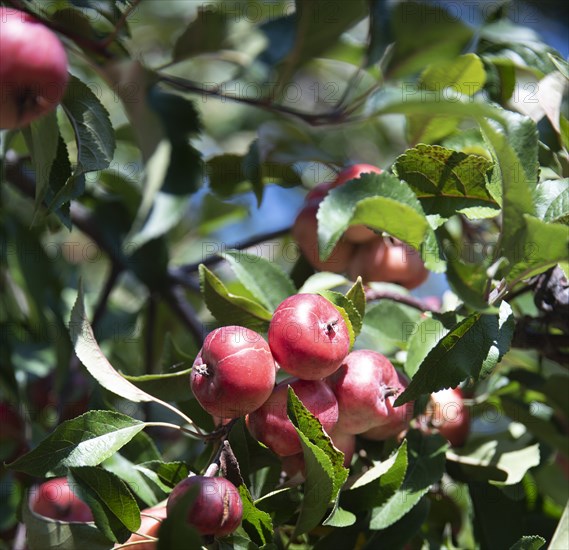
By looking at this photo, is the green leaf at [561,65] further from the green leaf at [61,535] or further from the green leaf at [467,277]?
the green leaf at [61,535]

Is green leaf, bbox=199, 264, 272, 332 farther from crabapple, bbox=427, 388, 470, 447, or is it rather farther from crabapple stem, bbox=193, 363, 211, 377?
crabapple, bbox=427, 388, 470, 447

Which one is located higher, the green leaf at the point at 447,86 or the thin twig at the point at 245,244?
the green leaf at the point at 447,86

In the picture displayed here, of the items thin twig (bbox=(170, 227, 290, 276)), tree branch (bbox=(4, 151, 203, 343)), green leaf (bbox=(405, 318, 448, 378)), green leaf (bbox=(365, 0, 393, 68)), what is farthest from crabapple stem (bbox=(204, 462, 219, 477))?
green leaf (bbox=(365, 0, 393, 68))

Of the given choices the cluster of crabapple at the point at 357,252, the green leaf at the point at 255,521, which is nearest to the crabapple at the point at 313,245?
the cluster of crabapple at the point at 357,252

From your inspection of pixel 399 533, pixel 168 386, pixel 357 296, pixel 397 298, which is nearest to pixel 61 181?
pixel 168 386

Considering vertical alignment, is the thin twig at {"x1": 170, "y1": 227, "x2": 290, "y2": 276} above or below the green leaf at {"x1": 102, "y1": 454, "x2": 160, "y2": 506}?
below

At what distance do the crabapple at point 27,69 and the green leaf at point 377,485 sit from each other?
54 centimetres

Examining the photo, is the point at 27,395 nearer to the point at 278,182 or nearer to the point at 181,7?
the point at 278,182

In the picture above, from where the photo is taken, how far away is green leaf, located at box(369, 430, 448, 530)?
3.01ft

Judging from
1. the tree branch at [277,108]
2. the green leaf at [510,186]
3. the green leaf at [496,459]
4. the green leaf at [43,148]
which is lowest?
the green leaf at [496,459]

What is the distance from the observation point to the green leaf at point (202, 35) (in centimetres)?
135

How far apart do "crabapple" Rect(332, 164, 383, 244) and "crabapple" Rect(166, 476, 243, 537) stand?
0.48 m

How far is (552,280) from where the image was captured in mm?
1023

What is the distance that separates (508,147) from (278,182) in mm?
609
